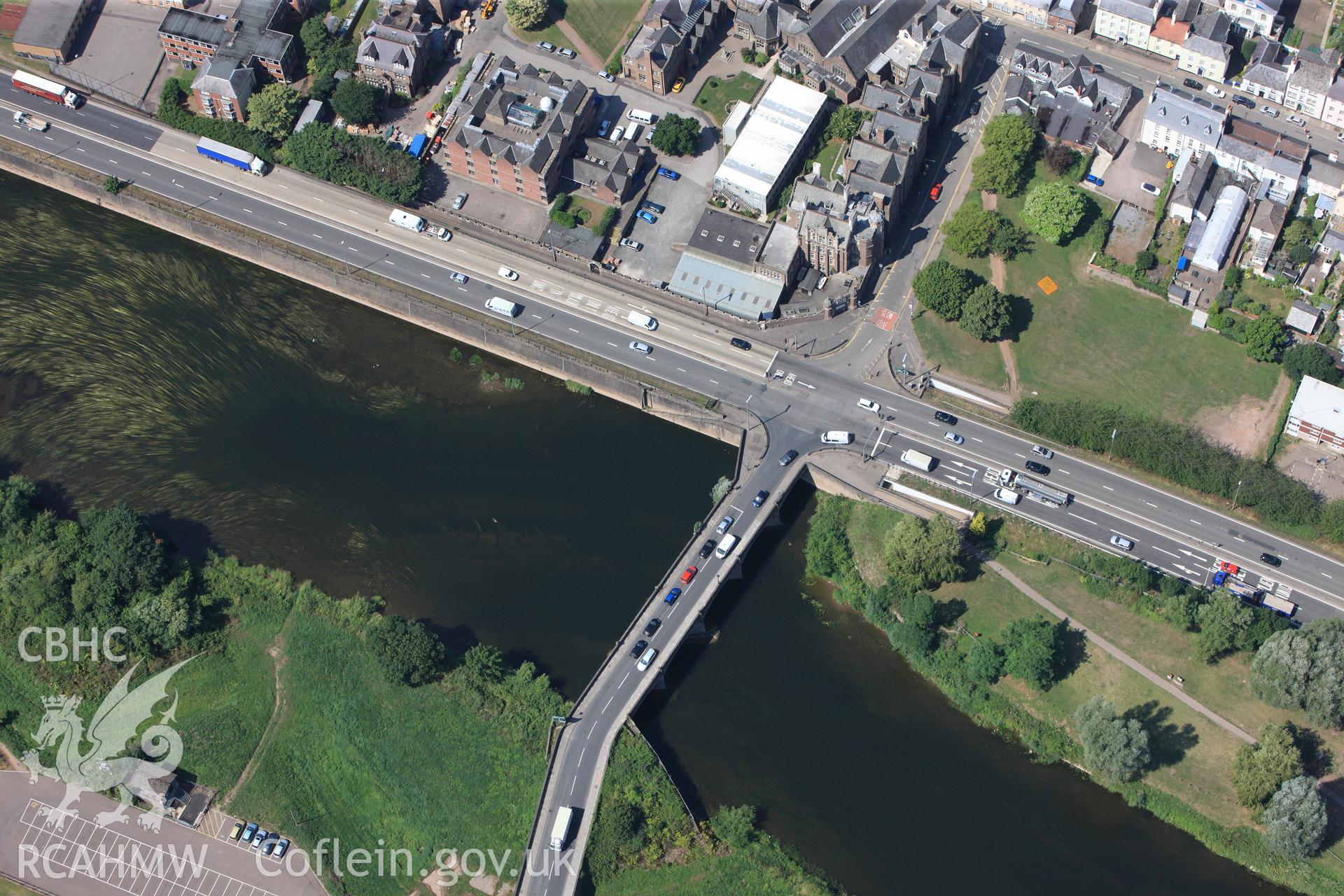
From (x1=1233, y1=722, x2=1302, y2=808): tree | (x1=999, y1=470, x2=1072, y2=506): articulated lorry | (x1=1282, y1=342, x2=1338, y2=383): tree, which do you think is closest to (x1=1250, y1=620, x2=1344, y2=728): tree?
(x1=1233, y1=722, x2=1302, y2=808): tree

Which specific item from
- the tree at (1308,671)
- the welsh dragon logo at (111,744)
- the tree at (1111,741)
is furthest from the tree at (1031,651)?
the welsh dragon logo at (111,744)

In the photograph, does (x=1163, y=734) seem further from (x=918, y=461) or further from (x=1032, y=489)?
(x=918, y=461)

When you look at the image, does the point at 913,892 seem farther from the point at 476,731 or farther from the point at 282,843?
the point at 282,843

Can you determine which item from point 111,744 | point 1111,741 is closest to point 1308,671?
point 1111,741

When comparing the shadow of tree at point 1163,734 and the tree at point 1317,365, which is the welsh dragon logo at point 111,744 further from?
the tree at point 1317,365

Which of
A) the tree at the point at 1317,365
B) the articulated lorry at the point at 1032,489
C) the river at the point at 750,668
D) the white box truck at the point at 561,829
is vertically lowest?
the white box truck at the point at 561,829

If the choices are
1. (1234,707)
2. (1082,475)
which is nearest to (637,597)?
(1082,475)
